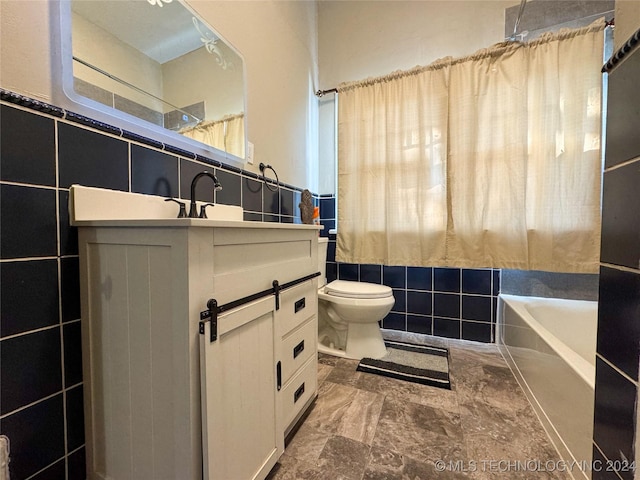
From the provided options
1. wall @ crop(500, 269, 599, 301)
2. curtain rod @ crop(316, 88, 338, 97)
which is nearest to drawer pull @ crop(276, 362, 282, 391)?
wall @ crop(500, 269, 599, 301)

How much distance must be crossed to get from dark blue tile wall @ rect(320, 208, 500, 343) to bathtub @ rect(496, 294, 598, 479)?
10cm

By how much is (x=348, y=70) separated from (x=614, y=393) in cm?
239

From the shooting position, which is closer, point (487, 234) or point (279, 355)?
point (279, 355)

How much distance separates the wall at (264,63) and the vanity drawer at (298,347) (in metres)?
0.93

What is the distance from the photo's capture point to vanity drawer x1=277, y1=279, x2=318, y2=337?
94cm

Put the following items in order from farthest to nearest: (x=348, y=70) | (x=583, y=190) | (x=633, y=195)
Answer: (x=348, y=70) → (x=583, y=190) → (x=633, y=195)

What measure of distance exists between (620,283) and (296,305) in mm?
871

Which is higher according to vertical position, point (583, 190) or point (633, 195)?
point (583, 190)

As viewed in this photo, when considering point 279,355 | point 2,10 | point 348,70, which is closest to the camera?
point 2,10

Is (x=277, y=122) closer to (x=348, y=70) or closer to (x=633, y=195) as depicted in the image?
(x=348, y=70)

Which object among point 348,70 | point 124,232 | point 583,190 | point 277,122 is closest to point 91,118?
point 124,232

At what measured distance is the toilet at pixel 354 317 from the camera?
159 centimetres

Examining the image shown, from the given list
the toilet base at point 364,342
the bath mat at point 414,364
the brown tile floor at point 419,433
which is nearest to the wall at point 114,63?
the brown tile floor at point 419,433

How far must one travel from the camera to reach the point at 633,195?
1.41 feet
